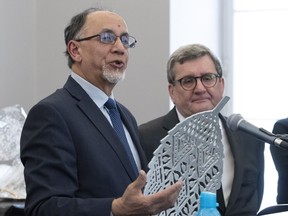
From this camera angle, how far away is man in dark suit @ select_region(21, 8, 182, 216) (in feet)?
5.16

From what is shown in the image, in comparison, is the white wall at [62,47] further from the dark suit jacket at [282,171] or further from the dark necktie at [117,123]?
the dark necktie at [117,123]

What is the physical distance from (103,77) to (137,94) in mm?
1325

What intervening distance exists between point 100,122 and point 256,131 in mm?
650

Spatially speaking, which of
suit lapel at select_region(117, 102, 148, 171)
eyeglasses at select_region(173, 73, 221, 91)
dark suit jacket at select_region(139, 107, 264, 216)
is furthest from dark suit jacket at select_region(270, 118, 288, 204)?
suit lapel at select_region(117, 102, 148, 171)

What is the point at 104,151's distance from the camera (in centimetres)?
179

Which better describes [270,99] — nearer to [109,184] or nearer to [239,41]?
[239,41]

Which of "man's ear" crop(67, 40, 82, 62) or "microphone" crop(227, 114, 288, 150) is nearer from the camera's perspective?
"microphone" crop(227, 114, 288, 150)

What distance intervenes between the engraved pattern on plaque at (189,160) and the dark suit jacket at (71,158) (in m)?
0.23

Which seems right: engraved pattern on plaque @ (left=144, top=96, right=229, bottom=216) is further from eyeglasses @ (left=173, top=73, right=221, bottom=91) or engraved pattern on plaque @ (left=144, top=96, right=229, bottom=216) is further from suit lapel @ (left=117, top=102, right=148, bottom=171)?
eyeglasses @ (left=173, top=73, right=221, bottom=91)

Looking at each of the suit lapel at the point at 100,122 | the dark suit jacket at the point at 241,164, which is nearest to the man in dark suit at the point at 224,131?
the dark suit jacket at the point at 241,164

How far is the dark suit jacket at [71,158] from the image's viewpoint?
1.62m

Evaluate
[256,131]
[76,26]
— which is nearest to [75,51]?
[76,26]

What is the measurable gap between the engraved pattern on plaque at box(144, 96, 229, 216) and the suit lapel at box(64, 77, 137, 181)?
0.40 m

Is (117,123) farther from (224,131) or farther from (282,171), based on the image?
(282,171)
